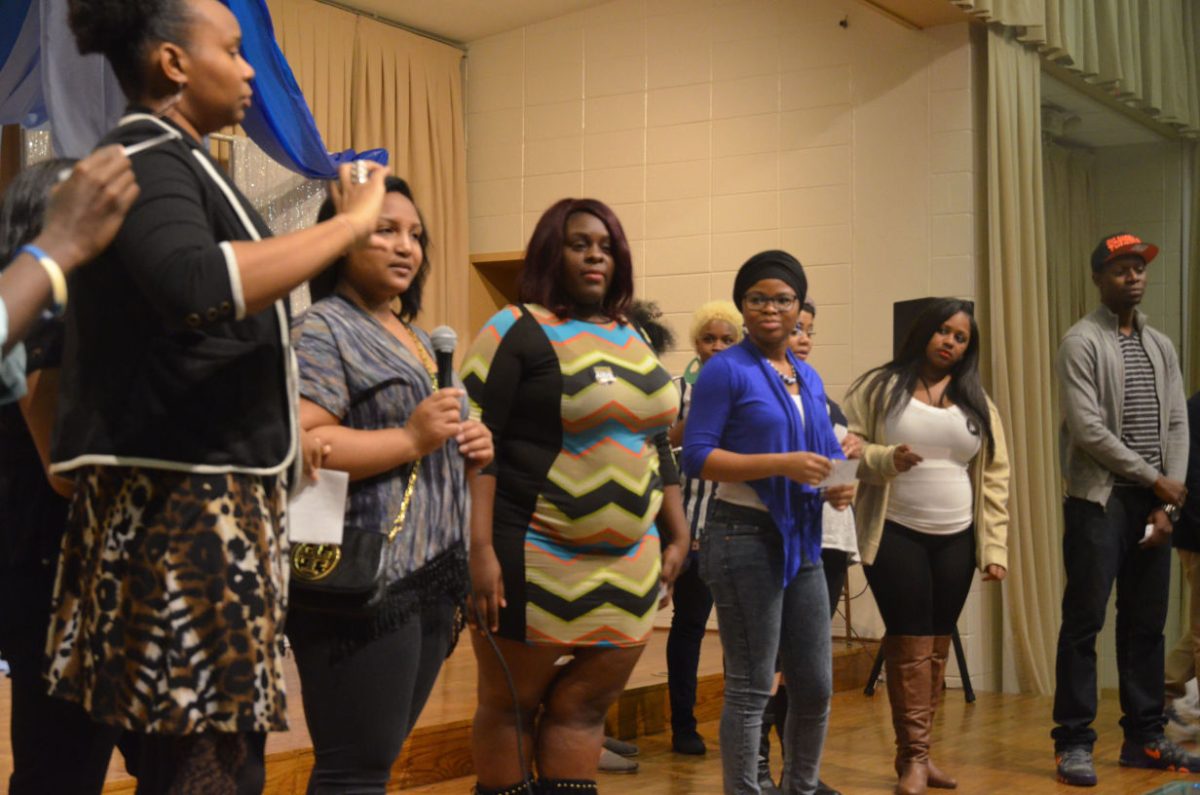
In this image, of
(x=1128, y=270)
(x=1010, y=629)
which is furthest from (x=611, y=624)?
(x=1010, y=629)

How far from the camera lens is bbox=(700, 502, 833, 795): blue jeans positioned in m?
3.29

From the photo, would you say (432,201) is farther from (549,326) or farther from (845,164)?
(549,326)

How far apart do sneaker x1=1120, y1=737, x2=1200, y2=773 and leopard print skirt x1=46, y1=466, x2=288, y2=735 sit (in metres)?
3.94

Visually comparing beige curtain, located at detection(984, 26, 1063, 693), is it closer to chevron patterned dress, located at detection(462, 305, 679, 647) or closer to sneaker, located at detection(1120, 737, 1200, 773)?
sneaker, located at detection(1120, 737, 1200, 773)

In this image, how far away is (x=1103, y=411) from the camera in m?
4.73

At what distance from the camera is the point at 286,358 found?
173 centimetres

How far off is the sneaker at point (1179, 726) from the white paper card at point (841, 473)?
2.85m

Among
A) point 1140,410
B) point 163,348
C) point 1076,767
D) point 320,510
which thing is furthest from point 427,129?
point 163,348

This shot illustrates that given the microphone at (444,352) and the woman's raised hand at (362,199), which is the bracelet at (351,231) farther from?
the microphone at (444,352)

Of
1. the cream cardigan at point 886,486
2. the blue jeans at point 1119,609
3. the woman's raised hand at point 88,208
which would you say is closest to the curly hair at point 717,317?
the cream cardigan at point 886,486

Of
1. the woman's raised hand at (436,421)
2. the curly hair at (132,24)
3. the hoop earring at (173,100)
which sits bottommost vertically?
the woman's raised hand at (436,421)

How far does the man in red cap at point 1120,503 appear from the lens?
4.64 meters

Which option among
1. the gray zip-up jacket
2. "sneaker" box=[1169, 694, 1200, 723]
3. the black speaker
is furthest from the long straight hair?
"sneaker" box=[1169, 694, 1200, 723]

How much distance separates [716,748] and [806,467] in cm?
218
